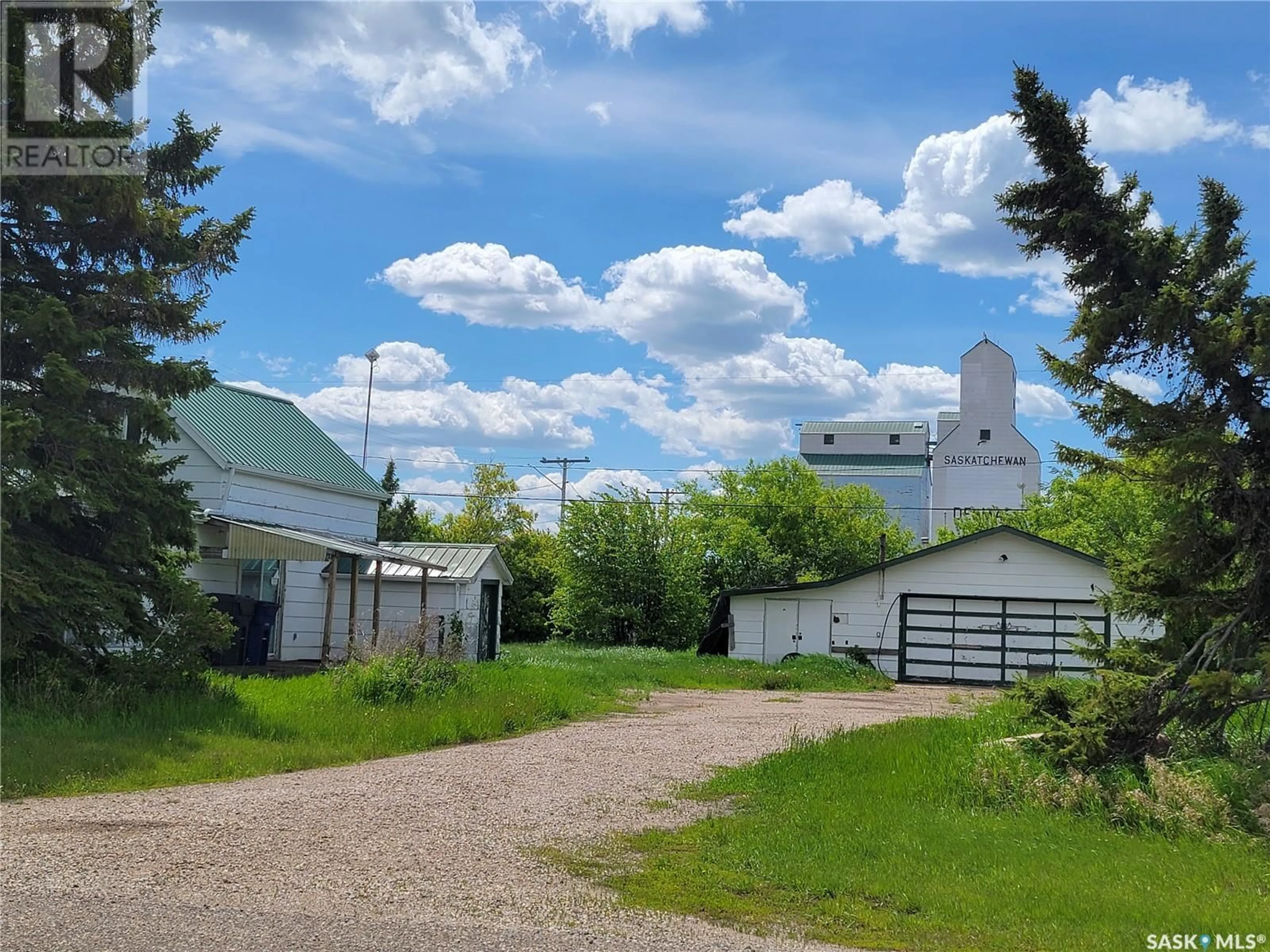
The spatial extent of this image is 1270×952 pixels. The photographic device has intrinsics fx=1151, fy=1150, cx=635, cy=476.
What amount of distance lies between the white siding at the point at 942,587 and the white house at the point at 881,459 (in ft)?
131

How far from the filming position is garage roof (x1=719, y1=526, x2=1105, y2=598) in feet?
92.1

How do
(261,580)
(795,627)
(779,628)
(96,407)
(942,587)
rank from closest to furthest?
1. (96,407)
2. (261,580)
3. (942,587)
4. (795,627)
5. (779,628)

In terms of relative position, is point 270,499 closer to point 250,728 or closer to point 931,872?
point 250,728

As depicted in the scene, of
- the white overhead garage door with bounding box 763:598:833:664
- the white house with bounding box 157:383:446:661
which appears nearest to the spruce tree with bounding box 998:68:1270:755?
the white house with bounding box 157:383:446:661

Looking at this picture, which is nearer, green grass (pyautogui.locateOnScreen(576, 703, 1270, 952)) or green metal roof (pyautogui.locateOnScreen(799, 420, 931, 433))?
green grass (pyautogui.locateOnScreen(576, 703, 1270, 952))

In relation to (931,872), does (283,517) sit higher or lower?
higher


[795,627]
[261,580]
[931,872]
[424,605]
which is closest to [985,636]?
[795,627]

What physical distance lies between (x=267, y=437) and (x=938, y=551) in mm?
16276

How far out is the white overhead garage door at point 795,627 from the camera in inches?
1184

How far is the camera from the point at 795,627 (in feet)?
99.0

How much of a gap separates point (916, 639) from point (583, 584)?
1133cm

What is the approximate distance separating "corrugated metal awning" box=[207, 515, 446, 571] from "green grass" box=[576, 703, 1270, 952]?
38.1 feet

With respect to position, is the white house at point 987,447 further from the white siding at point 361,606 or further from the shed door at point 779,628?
the white siding at point 361,606

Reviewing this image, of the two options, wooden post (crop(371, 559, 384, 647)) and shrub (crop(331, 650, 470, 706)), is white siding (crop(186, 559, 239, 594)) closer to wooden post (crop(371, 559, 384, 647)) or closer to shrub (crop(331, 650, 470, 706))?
wooden post (crop(371, 559, 384, 647))
